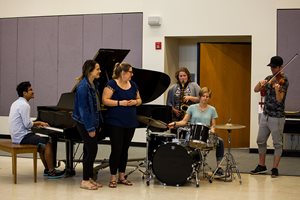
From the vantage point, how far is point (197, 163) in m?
6.60

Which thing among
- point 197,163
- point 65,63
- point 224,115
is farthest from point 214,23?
point 197,163

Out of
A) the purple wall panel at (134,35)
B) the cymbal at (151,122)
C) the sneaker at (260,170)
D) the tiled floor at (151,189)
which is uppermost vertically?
the purple wall panel at (134,35)

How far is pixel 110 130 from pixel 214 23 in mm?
4190

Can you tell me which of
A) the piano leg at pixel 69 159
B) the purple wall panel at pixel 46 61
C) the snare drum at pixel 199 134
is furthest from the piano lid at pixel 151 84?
the purple wall panel at pixel 46 61

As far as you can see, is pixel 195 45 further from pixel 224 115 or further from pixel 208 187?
pixel 208 187

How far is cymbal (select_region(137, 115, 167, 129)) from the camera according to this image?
257 inches

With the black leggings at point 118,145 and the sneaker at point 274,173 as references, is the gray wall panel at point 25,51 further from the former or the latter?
the sneaker at point 274,173

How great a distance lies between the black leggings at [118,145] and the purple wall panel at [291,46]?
4.00 metres

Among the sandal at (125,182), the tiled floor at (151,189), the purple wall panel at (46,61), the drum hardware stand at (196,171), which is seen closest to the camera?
the tiled floor at (151,189)

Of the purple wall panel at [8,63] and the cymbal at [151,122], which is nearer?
the cymbal at [151,122]

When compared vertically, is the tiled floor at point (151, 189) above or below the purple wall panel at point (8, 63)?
below

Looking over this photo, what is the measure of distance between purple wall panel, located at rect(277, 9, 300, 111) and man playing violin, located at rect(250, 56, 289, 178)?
241 cm

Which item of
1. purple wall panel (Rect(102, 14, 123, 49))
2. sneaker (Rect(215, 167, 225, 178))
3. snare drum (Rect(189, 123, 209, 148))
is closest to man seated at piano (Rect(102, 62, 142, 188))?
snare drum (Rect(189, 123, 209, 148))

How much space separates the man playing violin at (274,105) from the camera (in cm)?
704
